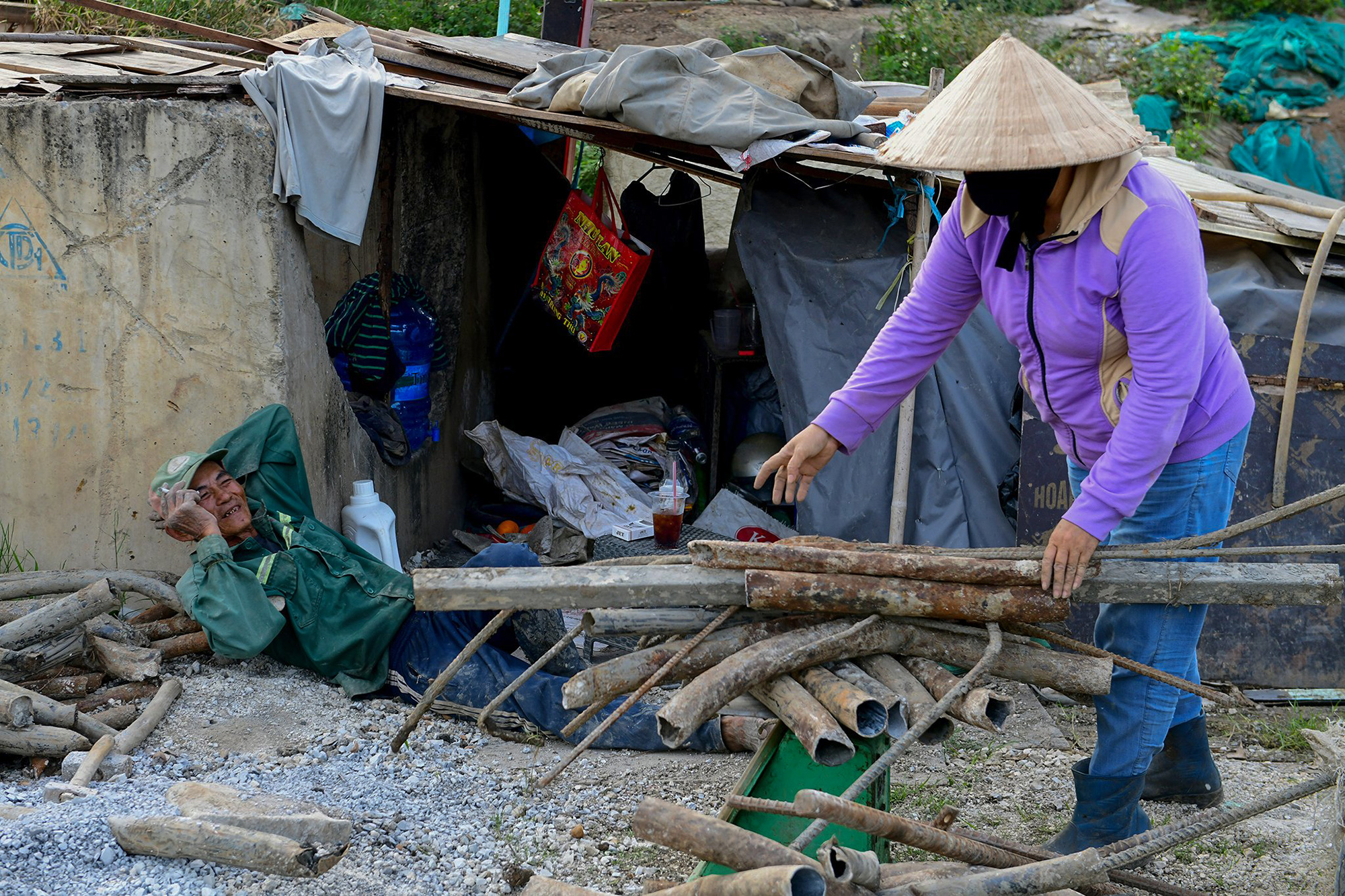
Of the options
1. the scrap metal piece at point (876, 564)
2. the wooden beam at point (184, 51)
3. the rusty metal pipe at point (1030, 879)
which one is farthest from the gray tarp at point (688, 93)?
the rusty metal pipe at point (1030, 879)

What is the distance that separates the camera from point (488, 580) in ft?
8.25

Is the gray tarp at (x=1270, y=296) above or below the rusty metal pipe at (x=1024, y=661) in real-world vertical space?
above

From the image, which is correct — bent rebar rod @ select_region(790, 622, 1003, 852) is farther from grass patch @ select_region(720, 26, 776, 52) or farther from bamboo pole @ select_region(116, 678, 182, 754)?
grass patch @ select_region(720, 26, 776, 52)

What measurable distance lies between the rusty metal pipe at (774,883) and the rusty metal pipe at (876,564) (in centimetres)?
66

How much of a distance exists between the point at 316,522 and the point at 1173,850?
3190 millimetres

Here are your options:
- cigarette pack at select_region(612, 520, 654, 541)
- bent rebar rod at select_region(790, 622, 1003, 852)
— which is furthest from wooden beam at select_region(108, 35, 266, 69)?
bent rebar rod at select_region(790, 622, 1003, 852)

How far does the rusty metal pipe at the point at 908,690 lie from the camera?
2371mm

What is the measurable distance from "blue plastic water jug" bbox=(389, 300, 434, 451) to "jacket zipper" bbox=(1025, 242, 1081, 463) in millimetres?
3711

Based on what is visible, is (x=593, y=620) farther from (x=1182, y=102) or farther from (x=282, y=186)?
(x=1182, y=102)

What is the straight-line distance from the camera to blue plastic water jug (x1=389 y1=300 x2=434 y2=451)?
5.80 m

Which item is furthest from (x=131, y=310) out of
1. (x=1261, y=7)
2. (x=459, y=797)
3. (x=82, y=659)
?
(x=1261, y=7)

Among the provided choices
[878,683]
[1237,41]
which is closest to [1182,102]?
[1237,41]

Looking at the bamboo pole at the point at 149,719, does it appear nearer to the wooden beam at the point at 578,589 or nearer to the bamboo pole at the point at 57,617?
the bamboo pole at the point at 57,617

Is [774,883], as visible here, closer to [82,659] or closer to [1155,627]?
[1155,627]
